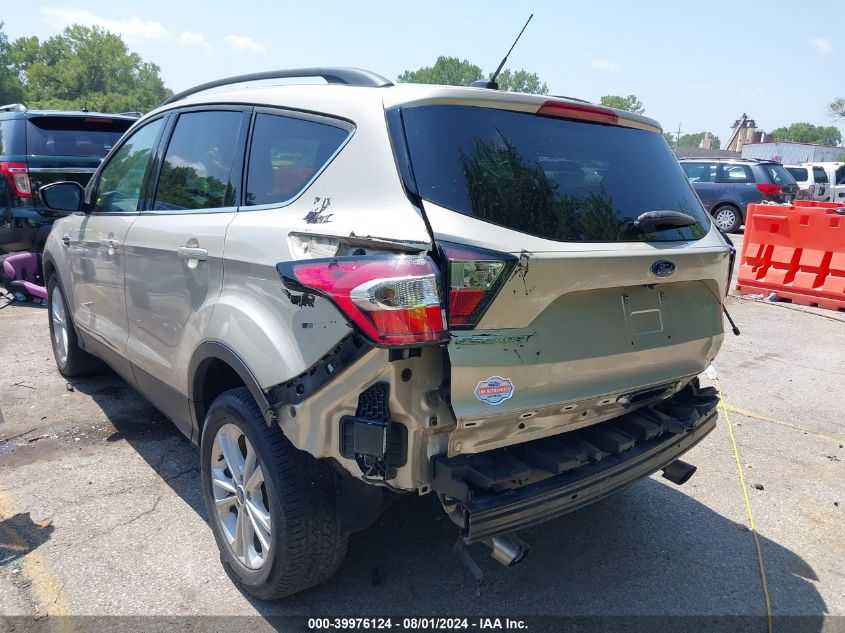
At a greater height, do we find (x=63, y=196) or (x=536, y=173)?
(x=536, y=173)

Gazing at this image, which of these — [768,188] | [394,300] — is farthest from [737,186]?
[394,300]

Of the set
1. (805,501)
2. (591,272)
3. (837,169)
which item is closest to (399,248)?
(591,272)

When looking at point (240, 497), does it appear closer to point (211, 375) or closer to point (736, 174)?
point (211, 375)

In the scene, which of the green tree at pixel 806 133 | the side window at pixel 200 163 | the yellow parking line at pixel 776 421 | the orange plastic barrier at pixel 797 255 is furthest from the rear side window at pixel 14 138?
the green tree at pixel 806 133

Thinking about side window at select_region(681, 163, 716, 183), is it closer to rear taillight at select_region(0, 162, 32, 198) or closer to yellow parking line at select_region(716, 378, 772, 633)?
yellow parking line at select_region(716, 378, 772, 633)

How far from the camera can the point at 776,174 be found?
17906mm

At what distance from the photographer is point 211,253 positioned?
2762 mm

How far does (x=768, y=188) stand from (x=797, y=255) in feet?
31.7

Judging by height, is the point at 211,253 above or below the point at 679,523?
above

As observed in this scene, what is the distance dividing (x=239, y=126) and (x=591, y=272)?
1.71 meters

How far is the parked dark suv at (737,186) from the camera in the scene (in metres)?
17.6

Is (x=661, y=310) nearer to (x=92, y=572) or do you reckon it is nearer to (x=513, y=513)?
(x=513, y=513)

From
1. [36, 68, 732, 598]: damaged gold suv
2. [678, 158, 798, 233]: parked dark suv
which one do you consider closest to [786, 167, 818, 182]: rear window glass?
[678, 158, 798, 233]: parked dark suv

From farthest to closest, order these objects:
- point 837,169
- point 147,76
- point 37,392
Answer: point 147,76
point 837,169
point 37,392
